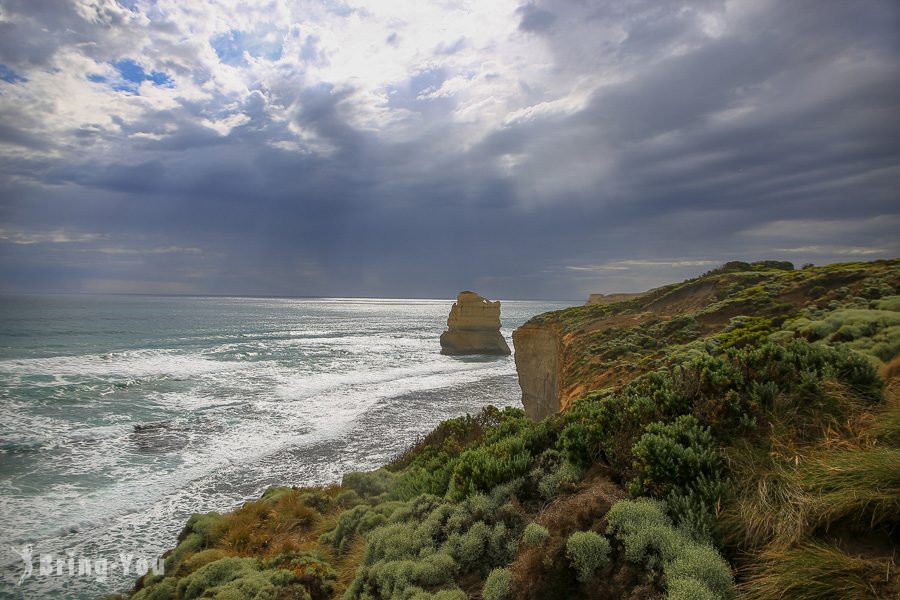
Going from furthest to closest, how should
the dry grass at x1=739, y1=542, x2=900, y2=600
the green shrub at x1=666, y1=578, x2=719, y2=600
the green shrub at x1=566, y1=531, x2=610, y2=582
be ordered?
the green shrub at x1=566, y1=531, x2=610, y2=582, the green shrub at x1=666, y1=578, x2=719, y2=600, the dry grass at x1=739, y1=542, x2=900, y2=600

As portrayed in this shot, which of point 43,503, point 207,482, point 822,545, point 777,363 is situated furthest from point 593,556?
point 43,503

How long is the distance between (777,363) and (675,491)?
2.64 metres

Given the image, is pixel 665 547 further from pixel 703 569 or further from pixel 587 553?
pixel 587 553

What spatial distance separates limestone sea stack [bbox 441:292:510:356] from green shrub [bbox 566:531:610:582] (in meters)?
54.5

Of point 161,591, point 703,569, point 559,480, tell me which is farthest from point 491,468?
point 161,591

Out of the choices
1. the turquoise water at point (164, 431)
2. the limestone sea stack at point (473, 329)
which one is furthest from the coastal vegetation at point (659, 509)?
the limestone sea stack at point (473, 329)

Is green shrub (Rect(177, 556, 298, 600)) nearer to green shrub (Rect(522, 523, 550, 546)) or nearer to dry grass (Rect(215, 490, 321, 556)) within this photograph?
dry grass (Rect(215, 490, 321, 556))

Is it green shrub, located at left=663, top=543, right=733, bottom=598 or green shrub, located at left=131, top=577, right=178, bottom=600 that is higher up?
green shrub, located at left=663, top=543, right=733, bottom=598

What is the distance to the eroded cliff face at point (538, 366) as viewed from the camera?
69.5 ft

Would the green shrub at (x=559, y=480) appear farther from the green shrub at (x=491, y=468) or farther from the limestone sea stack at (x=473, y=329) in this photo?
the limestone sea stack at (x=473, y=329)

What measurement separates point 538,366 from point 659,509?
64.0 feet

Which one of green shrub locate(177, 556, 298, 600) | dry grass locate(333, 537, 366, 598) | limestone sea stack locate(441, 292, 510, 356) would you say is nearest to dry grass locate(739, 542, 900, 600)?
dry grass locate(333, 537, 366, 598)

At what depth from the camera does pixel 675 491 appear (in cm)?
424

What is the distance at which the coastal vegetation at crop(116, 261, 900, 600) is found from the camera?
329 cm
